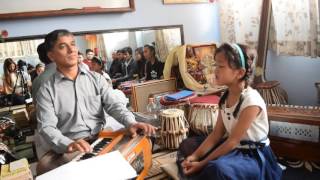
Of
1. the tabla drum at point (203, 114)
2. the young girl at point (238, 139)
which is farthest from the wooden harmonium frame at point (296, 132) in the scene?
the young girl at point (238, 139)

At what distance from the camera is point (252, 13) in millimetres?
3092

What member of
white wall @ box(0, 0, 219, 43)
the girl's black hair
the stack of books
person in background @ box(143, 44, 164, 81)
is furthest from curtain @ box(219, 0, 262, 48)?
the stack of books

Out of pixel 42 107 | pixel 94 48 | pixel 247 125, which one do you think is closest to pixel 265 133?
pixel 247 125

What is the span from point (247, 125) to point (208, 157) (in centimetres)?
25

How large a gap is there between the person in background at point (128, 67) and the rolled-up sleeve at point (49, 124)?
3.49ft

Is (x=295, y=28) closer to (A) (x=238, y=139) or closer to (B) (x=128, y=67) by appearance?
(B) (x=128, y=67)

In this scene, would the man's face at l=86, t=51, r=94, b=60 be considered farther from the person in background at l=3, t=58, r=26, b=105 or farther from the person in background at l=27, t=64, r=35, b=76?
the person in background at l=3, t=58, r=26, b=105

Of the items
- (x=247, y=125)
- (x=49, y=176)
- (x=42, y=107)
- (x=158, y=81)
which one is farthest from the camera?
(x=158, y=81)

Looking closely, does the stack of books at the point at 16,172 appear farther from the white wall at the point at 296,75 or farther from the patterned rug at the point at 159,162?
the white wall at the point at 296,75

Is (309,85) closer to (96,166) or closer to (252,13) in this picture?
(252,13)

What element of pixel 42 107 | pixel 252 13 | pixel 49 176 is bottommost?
pixel 49 176

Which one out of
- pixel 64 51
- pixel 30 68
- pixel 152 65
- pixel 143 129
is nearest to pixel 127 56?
pixel 152 65

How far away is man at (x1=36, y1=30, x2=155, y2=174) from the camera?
5.78 ft

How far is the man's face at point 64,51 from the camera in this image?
71.2 inches
